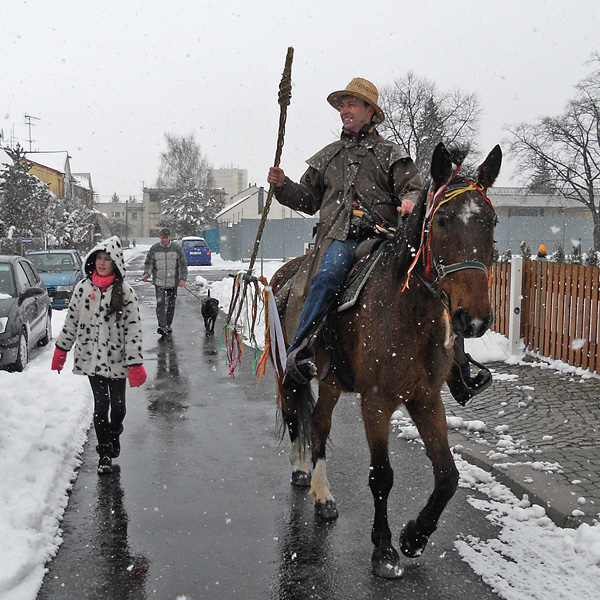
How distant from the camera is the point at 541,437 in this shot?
6.09m

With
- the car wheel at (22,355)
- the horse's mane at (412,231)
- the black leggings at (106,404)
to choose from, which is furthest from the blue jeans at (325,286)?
the car wheel at (22,355)

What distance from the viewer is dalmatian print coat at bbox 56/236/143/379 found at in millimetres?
5500

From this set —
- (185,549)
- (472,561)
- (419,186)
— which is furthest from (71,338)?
(472,561)

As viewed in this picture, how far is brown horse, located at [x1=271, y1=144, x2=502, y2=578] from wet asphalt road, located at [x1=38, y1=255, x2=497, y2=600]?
33 centimetres

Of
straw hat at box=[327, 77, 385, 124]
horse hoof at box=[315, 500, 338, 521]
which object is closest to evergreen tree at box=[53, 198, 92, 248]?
straw hat at box=[327, 77, 385, 124]

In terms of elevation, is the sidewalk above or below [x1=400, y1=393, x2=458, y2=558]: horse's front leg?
below

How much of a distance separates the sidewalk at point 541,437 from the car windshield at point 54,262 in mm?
14123

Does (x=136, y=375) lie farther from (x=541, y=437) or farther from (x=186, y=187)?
(x=186, y=187)

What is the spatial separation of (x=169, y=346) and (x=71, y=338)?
6.23 meters

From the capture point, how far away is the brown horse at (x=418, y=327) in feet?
10.4

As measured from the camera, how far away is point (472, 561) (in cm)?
382

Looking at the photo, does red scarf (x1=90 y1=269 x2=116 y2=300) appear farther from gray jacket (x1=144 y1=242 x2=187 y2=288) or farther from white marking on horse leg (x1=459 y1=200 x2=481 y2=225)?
gray jacket (x1=144 y1=242 x2=187 y2=288)

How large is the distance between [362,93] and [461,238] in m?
1.82

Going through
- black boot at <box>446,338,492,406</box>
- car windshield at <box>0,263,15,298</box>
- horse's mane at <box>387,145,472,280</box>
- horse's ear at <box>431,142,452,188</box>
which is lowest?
black boot at <box>446,338,492,406</box>
